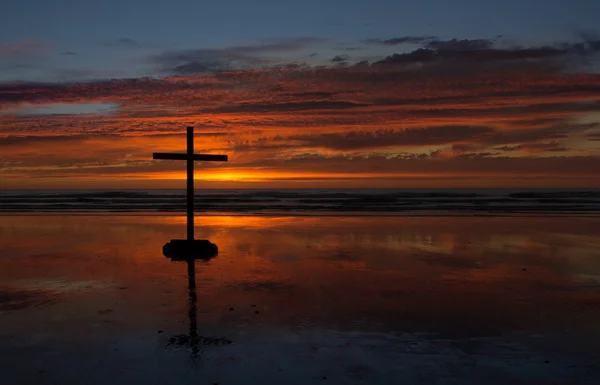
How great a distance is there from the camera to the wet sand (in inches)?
286

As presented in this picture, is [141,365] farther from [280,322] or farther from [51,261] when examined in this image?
[51,261]

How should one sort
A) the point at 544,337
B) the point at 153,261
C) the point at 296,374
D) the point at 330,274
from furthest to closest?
the point at 153,261 < the point at 330,274 < the point at 544,337 < the point at 296,374

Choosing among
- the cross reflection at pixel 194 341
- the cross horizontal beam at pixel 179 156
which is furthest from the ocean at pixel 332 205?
the cross reflection at pixel 194 341

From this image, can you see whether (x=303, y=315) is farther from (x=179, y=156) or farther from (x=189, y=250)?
(x=179, y=156)

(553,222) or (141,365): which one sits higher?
(141,365)

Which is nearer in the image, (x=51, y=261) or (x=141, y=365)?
(x=141, y=365)

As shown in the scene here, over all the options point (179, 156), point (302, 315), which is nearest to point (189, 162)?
point (179, 156)

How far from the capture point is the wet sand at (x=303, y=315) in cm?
726

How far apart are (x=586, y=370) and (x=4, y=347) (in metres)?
8.01

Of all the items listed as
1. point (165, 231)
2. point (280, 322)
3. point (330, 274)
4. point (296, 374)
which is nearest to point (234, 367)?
point (296, 374)

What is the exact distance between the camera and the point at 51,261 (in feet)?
53.4

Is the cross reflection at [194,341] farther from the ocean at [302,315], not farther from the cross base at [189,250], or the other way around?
the cross base at [189,250]

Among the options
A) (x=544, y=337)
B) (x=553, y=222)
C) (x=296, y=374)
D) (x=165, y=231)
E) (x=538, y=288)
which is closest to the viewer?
(x=296, y=374)

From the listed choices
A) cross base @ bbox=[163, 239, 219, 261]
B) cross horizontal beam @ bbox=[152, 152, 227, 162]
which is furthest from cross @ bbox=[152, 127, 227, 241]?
cross base @ bbox=[163, 239, 219, 261]
